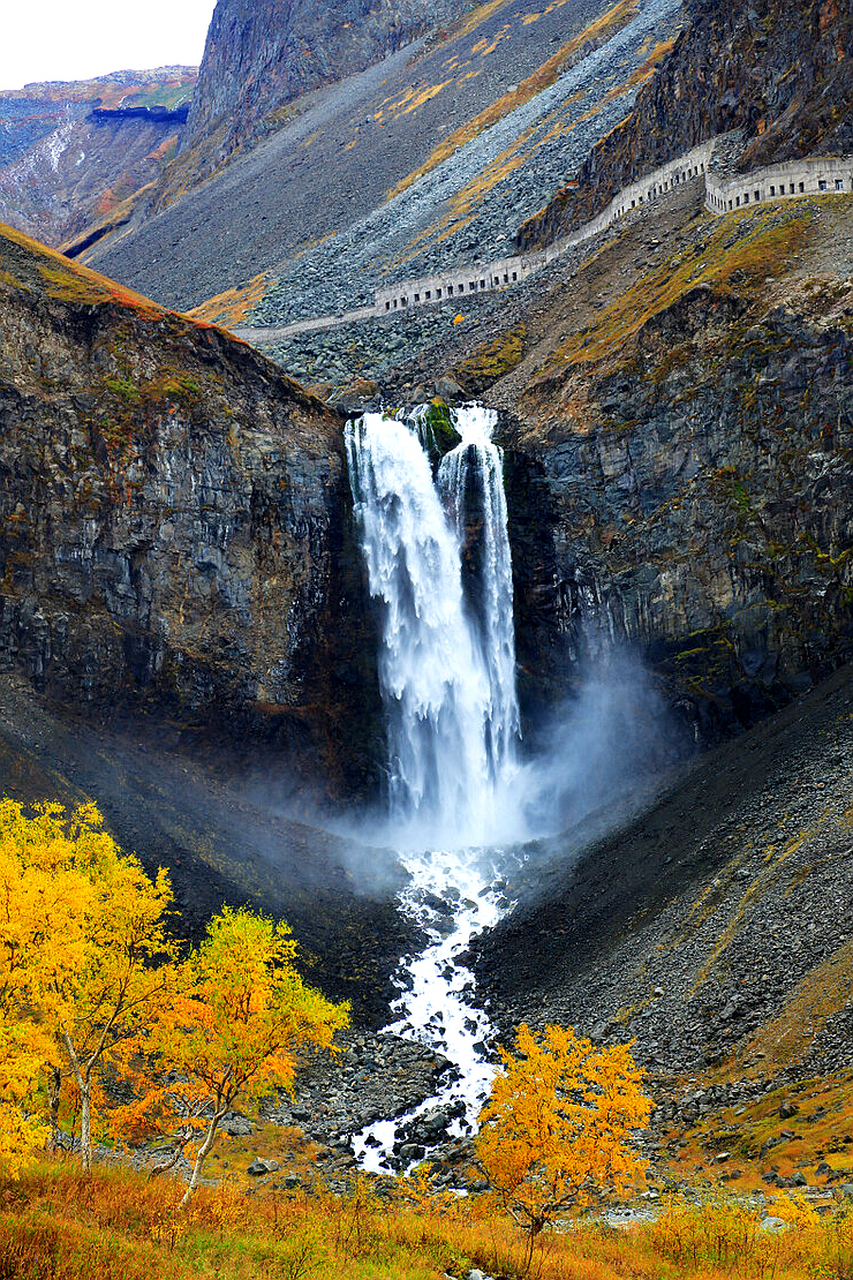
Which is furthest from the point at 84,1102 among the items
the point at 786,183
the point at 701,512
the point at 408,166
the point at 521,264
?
the point at 408,166

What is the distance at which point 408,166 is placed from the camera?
13512 centimetres

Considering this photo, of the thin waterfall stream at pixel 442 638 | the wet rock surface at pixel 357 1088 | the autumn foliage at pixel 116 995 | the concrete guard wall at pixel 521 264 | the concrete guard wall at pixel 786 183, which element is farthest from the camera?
the concrete guard wall at pixel 521 264

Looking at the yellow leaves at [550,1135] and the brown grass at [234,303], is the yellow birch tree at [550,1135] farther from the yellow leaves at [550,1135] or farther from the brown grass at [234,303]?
the brown grass at [234,303]

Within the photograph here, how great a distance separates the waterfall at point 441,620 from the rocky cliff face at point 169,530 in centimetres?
186

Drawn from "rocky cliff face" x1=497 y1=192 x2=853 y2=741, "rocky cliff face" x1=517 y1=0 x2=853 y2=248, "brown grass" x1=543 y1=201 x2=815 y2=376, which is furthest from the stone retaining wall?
"rocky cliff face" x1=497 y1=192 x2=853 y2=741

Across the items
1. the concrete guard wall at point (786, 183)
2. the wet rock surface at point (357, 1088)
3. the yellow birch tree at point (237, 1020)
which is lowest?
the wet rock surface at point (357, 1088)

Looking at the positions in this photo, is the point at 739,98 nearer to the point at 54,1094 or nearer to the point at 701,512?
the point at 701,512

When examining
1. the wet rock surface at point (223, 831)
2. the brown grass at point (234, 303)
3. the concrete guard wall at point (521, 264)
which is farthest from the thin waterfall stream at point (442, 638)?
the brown grass at point (234, 303)

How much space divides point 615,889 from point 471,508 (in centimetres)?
2653

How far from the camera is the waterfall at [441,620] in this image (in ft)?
184

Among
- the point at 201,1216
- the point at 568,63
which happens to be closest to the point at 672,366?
the point at 201,1216

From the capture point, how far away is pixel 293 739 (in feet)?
183

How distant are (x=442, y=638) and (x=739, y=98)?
53294 mm

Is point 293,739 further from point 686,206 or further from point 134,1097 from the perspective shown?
point 686,206
